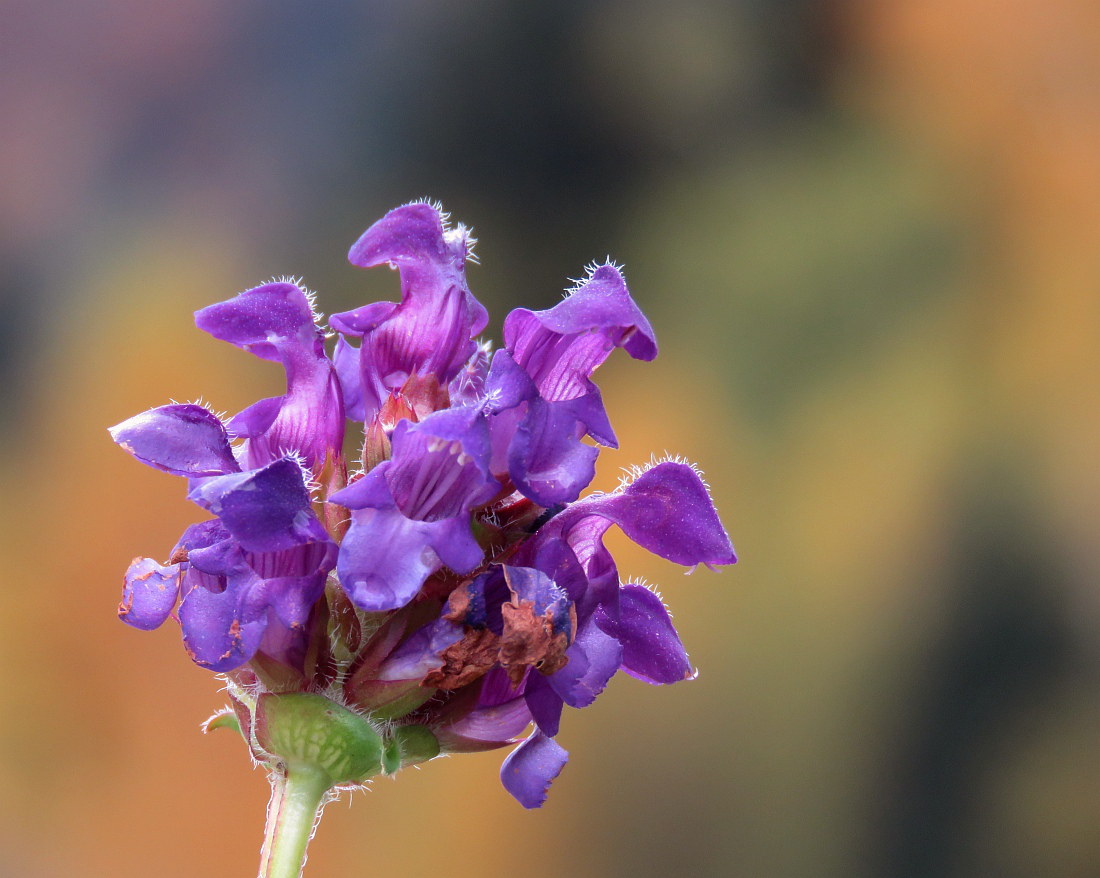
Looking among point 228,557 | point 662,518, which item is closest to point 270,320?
point 228,557

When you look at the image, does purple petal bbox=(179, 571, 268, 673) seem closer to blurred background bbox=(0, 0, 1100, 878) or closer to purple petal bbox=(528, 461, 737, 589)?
purple petal bbox=(528, 461, 737, 589)

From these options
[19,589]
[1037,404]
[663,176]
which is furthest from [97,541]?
[1037,404]

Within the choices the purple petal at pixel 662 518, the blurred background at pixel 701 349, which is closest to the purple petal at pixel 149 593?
the purple petal at pixel 662 518

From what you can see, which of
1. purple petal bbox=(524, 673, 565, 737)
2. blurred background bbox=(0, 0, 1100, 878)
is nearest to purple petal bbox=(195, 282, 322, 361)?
purple petal bbox=(524, 673, 565, 737)

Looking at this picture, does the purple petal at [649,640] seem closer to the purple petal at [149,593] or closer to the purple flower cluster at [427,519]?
the purple flower cluster at [427,519]

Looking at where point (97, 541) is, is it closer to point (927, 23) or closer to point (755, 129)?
point (755, 129)

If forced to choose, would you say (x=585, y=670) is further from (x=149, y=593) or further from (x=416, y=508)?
(x=149, y=593)
